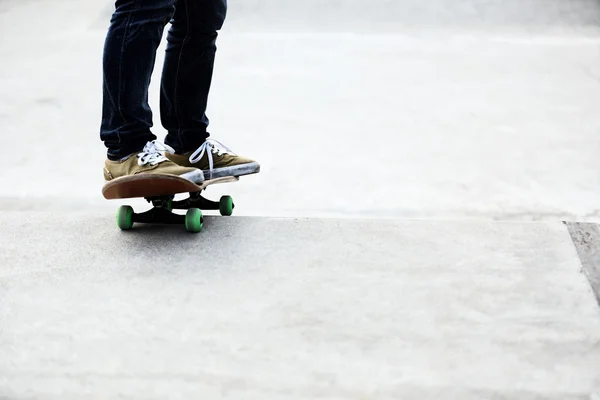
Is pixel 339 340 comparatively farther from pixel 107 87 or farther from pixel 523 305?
pixel 107 87

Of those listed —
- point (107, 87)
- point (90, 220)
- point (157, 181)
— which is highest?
point (107, 87)

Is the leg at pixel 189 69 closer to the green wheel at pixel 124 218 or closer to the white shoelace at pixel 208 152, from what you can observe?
the white shoelace at pixel 208 152

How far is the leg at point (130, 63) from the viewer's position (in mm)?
1861

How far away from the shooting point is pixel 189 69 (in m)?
2.13

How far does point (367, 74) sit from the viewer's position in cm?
429

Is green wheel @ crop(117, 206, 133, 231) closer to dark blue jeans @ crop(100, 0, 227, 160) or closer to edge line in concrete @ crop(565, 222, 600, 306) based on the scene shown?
dark blue jeans @ crop(100, 0, 227, 160)

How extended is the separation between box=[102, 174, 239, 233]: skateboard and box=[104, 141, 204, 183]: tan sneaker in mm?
25

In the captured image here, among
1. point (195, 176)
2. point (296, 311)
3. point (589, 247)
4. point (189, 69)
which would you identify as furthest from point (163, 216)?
point (589, 247)

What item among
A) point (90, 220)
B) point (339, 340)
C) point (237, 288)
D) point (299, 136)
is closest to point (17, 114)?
point (299, 136)

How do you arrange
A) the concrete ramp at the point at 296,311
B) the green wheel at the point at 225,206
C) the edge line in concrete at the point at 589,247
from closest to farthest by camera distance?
the concrete ramp at the point at 296,311
the edge line in concrete at the point at 589,247
the green wheel at the point at 225,206

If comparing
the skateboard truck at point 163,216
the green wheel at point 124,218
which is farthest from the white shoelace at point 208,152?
the green wheel at point 124,218

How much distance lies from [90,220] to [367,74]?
2378 mm

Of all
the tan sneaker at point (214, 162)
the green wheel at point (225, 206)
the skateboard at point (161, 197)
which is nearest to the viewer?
the skateboard at point (161, 197)

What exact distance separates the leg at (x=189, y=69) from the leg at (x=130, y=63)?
0.55 ft
